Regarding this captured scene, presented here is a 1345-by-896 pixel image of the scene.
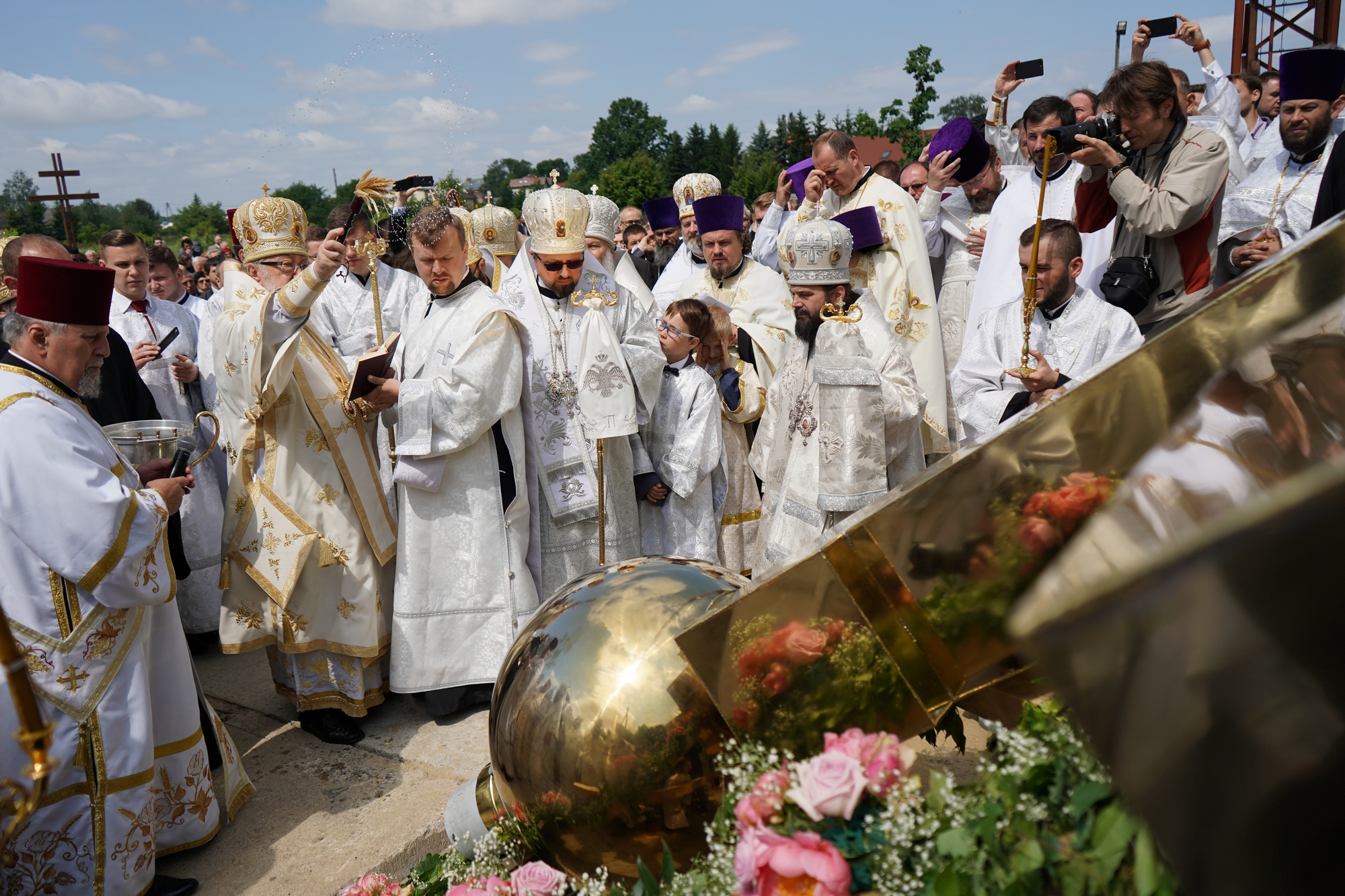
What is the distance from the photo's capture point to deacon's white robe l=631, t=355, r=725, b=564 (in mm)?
5262

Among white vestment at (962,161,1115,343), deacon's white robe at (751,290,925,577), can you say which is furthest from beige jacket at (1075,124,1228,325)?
deacon's white robe at (751,290,925,577)

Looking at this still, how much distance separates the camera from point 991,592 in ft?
4.50

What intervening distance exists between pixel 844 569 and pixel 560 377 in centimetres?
354

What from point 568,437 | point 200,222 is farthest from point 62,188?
point 568,437

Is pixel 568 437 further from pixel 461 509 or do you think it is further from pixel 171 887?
pixel 171 887

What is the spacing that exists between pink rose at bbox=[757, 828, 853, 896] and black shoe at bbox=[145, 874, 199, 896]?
2.67m

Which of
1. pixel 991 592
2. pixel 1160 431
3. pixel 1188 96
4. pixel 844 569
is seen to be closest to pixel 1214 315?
pixel 1160 431

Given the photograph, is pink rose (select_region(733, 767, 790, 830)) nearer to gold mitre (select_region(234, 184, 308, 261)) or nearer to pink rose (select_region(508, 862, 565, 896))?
pink rose (select_region(508, 862, 565, 896))

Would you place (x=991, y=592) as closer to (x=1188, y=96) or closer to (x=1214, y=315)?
(x=1214, y=315)

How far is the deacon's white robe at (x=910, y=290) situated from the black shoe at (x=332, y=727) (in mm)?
3989

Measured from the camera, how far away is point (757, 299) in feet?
24.1

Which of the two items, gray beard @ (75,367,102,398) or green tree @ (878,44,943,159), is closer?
gray beard @ (75,367,102,398)

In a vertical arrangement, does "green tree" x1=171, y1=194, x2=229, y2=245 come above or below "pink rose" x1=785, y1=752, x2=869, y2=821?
above

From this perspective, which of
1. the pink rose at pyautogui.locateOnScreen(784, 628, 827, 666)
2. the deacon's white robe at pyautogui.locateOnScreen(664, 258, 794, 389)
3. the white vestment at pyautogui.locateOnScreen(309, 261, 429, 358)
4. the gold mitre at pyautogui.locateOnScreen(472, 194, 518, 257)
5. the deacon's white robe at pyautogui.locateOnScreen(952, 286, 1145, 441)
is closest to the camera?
the pink rose at pyautogui.locateOnScreen(784, 628, 827, 666)
